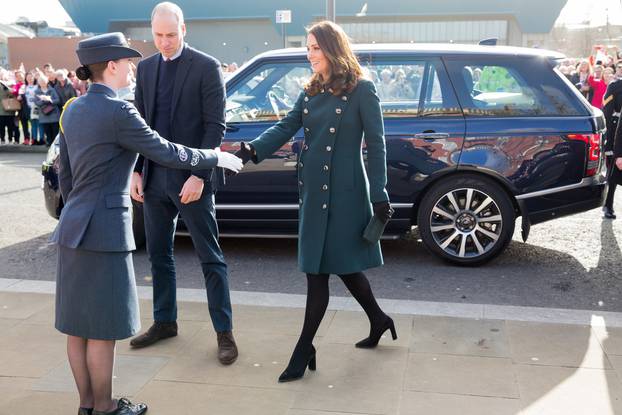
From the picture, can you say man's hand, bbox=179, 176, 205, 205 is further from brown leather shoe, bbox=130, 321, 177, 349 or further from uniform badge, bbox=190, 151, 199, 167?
brown leather shoe, bbox=130, 321, 177, 349

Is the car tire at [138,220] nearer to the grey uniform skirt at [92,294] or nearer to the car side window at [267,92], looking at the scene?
the car side window at [267,92]

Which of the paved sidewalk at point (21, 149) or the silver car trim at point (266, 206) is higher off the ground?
the silver car trim at point (266, 206)

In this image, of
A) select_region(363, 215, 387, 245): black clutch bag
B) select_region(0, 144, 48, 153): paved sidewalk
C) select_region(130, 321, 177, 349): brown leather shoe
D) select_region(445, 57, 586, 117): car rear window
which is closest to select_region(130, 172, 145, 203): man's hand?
select_region(130, 321, 177, 349): brown leather shoe

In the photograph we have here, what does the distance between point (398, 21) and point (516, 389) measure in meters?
39.5

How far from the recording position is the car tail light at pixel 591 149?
6203 mm

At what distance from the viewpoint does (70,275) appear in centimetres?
326

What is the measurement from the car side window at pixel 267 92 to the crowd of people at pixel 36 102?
10221 millimetres

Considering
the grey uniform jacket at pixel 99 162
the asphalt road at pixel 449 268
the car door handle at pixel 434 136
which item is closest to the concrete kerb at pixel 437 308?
the asphalt road at pixel 449 268

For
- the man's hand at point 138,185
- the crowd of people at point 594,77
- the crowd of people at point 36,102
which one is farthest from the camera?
the crowd of people at point 36,102

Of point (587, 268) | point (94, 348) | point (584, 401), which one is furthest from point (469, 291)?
point (94, 348)

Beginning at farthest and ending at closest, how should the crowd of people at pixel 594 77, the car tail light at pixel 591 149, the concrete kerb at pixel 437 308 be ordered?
the crowd of people at pixel 594 77, the car tail light at pixel 591 149, the concrete kerb at pixel 437 308

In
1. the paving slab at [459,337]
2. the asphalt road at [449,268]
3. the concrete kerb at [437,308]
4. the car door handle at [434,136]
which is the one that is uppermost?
the car door handle at [434,136]

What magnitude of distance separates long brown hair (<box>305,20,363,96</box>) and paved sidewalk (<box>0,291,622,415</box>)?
1.52 m

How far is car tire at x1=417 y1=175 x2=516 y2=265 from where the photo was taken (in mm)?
6320
